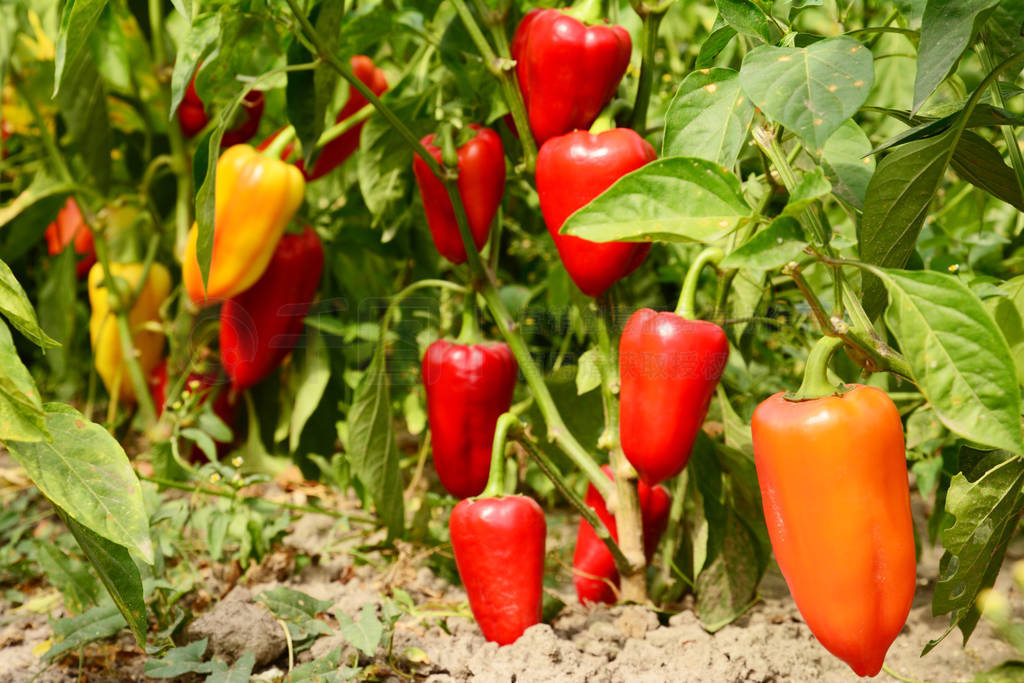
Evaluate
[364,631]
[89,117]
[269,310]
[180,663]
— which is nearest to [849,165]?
[364,631]

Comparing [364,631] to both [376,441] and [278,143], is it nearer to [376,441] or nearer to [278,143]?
[376,441]

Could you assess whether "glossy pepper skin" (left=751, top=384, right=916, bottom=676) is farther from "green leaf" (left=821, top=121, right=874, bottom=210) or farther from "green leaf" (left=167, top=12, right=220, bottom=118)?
"green leaf" (left=167, top=12, right=220, bottom=118)

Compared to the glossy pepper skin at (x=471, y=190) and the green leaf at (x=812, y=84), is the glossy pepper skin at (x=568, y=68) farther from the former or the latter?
the green leaf at (x=812, y=84)

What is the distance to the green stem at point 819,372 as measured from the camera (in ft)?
2.18

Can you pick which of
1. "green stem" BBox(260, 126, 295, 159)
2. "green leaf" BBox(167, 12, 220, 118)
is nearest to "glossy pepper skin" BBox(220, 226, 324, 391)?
"green stem" BBox(260, 126, 295, 159)

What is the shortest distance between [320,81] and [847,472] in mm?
683

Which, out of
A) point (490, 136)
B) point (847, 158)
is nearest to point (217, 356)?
point (490, 136)

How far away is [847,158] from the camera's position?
2.56ft

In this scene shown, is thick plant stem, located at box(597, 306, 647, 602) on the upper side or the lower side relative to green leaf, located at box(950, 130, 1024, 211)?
lower

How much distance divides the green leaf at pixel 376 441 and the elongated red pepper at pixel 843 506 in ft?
1.68

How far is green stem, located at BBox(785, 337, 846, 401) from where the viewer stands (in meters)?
0.67

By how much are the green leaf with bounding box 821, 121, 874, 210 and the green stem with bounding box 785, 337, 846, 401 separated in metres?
0.16

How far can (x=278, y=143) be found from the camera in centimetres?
126

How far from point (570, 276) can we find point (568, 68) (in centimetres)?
20
